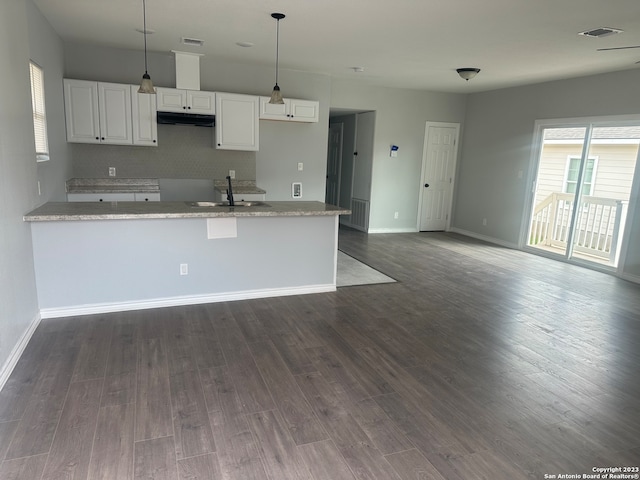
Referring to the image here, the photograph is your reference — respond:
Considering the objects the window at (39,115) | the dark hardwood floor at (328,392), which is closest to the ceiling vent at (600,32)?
the dark hardwood floor at (328,392)

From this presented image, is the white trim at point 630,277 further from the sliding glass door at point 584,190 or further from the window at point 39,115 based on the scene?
the window at point 39,115

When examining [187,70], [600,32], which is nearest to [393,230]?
[187,70]

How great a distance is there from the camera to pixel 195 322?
11.5 feet

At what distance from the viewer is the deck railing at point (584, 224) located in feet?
18.3

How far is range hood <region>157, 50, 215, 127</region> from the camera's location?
5.41 m

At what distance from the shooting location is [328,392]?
2543 mm

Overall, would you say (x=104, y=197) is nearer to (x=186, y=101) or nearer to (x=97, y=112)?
(x=97, y=112)

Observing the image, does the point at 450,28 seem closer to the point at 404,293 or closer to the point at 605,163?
the point at 404,293

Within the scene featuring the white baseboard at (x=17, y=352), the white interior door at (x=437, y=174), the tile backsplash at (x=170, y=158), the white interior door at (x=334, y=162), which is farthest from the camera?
the white interior door at (x=334, y=162)

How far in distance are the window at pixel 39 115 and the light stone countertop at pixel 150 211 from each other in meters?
0.56

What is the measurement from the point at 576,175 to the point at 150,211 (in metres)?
5.77

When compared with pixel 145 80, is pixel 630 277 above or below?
below

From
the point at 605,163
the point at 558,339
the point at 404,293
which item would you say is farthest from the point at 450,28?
the point at 605,163

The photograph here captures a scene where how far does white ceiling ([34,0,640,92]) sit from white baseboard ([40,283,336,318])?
2587mm
